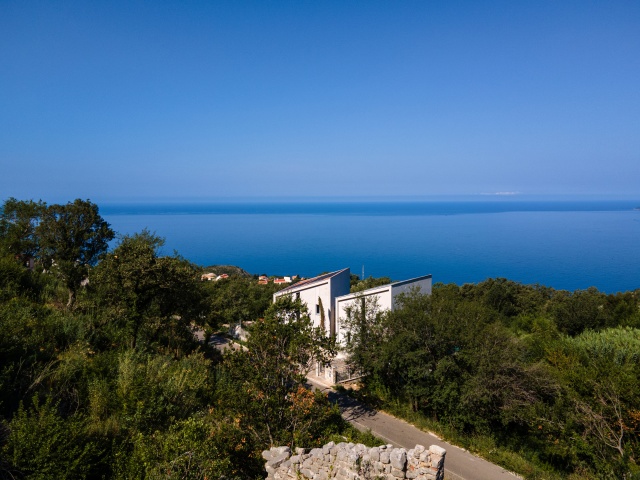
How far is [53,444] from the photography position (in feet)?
22.6

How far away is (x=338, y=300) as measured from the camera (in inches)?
899

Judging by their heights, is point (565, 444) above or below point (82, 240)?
below

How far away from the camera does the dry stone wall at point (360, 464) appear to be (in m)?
7.46

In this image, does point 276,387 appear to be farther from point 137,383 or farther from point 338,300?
point 338,300

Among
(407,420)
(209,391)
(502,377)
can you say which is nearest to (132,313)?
(209,391)

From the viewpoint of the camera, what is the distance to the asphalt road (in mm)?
12078

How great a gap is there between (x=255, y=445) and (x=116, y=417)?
137 inches

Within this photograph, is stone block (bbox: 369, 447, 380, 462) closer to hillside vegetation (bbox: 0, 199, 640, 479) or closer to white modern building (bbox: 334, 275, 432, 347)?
hillside vegetation (bbox: 0, 199, 640, 479)

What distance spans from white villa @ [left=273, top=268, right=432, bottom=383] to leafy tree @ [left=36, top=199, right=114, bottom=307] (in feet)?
37.1

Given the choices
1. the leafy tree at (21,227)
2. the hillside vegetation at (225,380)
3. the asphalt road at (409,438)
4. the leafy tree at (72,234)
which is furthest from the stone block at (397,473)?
the leafy tree at (21,227)

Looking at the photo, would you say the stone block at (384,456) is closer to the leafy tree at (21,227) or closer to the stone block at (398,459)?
the stone block at (398,459)

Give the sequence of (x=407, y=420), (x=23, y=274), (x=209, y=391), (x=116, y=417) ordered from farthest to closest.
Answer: (x=23, y=274)
(x=407, y=420)
(x=209, y=391)
(x=116, y=417)

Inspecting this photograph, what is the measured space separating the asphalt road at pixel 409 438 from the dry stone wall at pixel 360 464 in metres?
5.09

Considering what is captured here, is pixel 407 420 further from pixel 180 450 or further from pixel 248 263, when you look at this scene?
pixel 248 263
